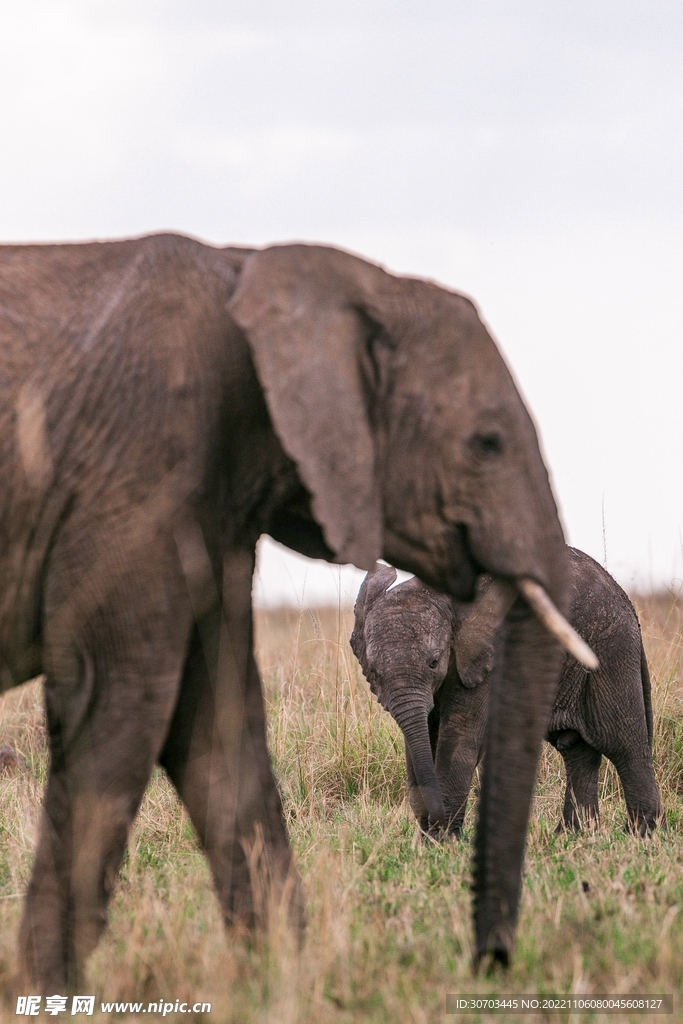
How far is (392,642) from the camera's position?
8227 mm

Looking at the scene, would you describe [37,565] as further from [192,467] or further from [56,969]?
[56,969]

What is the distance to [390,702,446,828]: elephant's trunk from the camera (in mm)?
7484

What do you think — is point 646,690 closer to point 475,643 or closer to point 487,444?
point 475,643

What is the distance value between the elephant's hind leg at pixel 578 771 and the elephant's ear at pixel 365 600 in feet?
4.51

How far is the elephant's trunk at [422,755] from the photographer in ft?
24.6

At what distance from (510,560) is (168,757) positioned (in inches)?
49.8

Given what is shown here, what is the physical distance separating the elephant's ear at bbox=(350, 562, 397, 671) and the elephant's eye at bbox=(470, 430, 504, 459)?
4786mm

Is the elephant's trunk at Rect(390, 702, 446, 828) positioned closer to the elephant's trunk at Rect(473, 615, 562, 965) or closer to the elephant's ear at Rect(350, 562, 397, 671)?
the elephant's ear at Rect(350, 562, 397, 671)

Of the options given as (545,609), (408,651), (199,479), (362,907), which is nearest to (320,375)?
(199,479)

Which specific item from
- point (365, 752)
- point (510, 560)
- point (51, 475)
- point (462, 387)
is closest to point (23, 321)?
point (51, 475)

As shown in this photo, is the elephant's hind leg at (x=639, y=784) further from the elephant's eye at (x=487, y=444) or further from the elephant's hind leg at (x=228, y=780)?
the elephant's eye at (x=487, y=444)

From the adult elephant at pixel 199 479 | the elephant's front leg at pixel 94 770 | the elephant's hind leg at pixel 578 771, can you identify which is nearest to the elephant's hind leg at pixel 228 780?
the adult elephant at pixel 199 479

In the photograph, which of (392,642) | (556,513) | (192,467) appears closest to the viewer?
(192,467)

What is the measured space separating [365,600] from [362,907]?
414 centimetres
